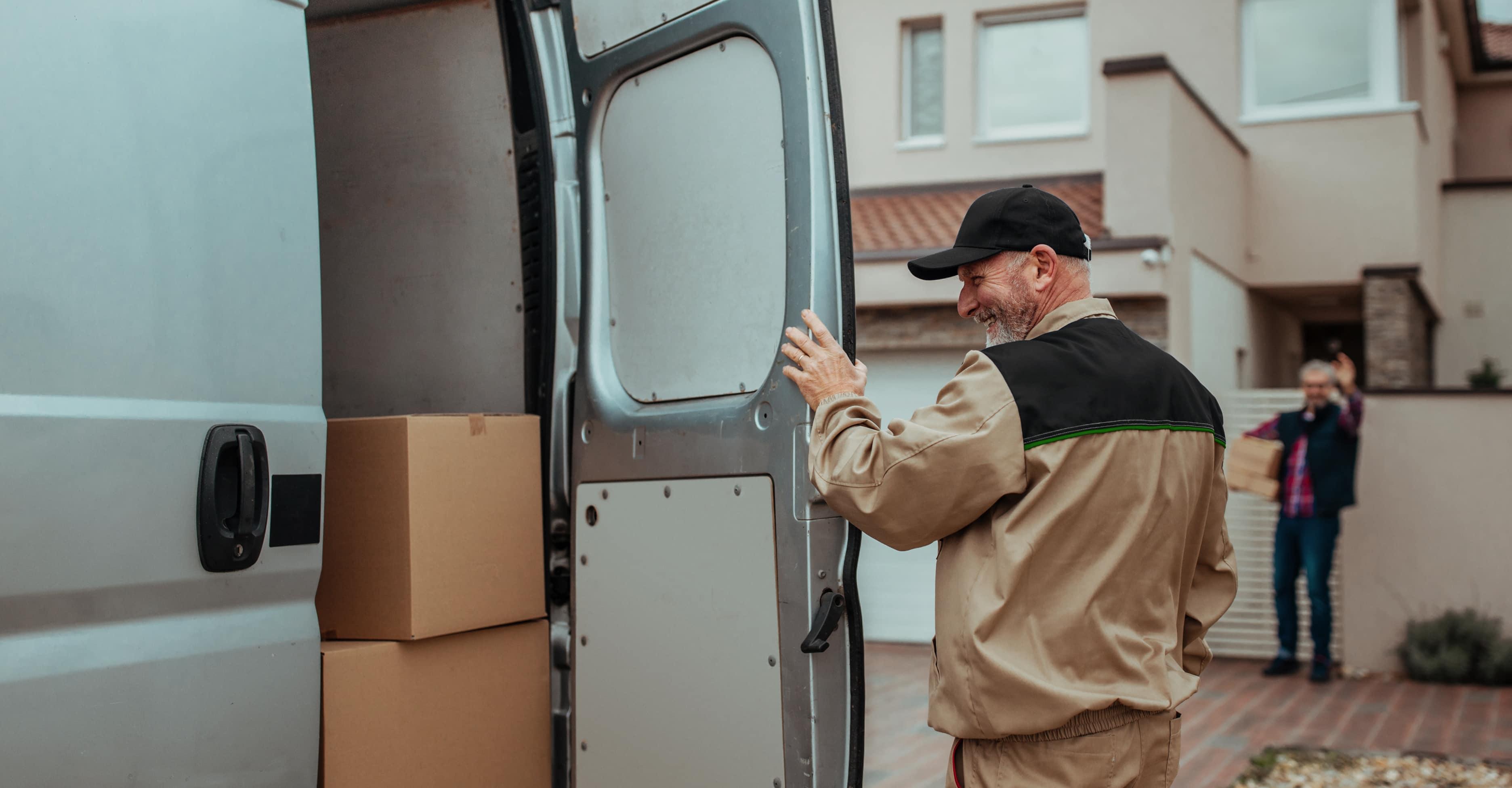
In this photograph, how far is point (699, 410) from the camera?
2.58 metres

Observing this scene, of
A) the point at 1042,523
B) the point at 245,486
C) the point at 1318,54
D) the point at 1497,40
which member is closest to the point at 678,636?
the point at 1042,523

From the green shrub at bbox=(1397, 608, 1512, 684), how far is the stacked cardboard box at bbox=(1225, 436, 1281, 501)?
4.45 ft

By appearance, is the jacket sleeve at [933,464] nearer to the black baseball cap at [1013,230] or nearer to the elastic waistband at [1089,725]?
the black baseball cap at [1013,230]

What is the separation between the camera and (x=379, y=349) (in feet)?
10.2

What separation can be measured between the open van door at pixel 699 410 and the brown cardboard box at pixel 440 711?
7 cm

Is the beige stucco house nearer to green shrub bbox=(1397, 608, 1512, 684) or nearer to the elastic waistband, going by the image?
green shrub bbox=(1397, 608, 1512, 684)

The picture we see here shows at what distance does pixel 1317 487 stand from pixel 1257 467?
0.38 meters

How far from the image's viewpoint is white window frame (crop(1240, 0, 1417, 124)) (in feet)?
44.3

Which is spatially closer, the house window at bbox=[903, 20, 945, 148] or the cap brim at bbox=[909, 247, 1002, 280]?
the cap brim at bbox=[909, 247, 1002, 280]

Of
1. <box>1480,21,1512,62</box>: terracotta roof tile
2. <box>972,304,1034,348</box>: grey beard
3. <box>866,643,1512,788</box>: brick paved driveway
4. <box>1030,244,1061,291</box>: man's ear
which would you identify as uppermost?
<box>1480,21,1512,62</box>: terracotta roof tile

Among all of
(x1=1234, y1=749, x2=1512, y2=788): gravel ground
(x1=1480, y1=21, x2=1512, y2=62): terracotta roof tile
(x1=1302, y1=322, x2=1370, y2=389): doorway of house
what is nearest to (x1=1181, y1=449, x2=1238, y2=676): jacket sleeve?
(x1=1234, y1=749, x2=1512, y2=788): gravel ground

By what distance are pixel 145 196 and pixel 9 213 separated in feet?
0.70

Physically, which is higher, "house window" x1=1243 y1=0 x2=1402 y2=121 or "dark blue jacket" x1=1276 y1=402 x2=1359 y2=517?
"house window" x1=1243 y1=0 x2=1402 y2=121

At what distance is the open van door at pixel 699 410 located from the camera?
240cm
